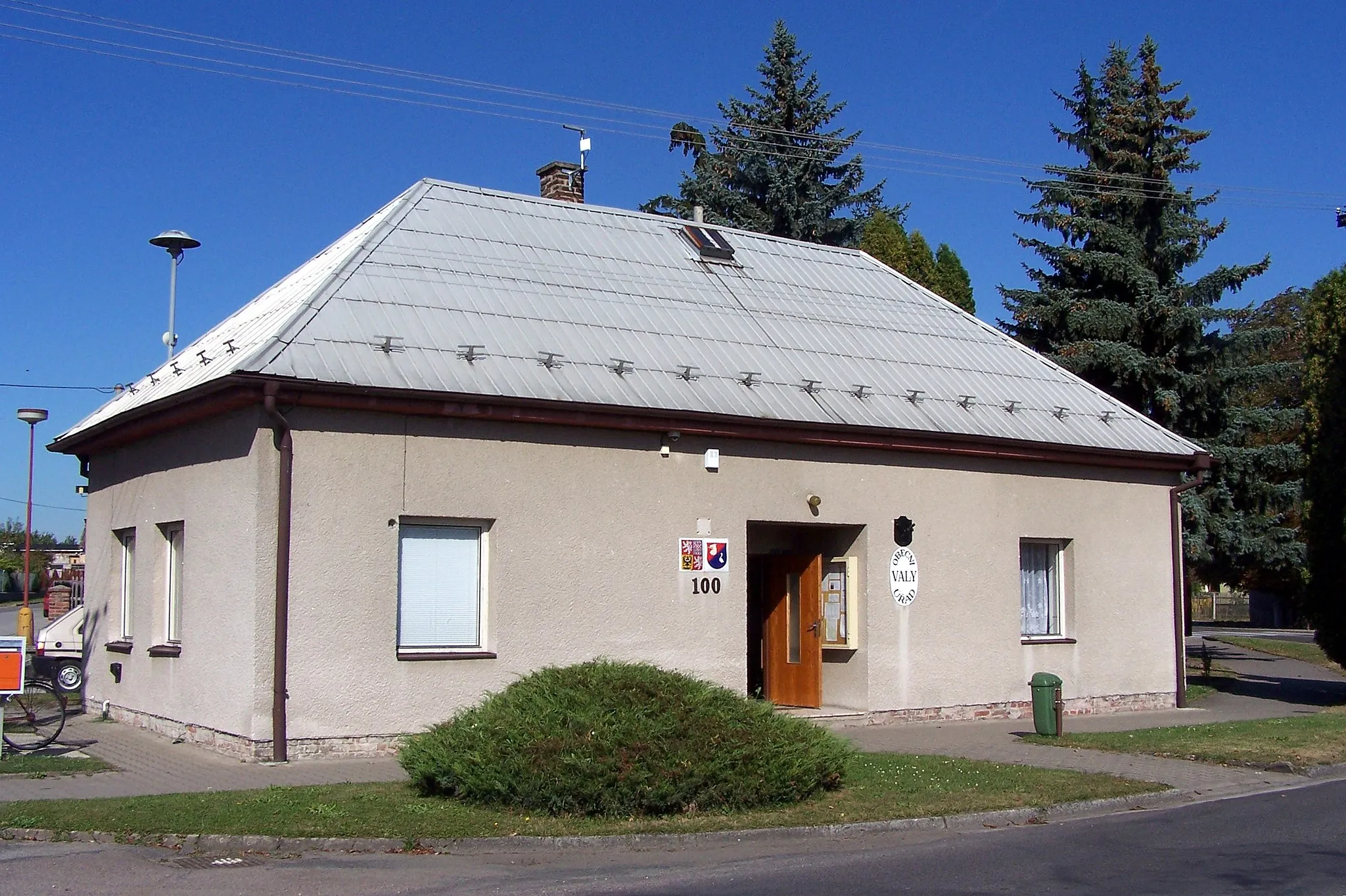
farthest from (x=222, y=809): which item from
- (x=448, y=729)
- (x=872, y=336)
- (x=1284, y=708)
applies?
(x=1284, y=708)

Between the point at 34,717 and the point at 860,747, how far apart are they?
933cm

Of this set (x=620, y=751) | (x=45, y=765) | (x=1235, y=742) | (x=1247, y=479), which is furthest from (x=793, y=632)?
(x=1247, y=479)

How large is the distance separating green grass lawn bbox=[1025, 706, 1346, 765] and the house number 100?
400cm

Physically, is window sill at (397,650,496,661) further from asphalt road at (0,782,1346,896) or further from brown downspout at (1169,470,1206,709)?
brown downspout at (1169,470,1206,709)

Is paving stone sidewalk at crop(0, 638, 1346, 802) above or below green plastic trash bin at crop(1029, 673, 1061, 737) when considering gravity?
below

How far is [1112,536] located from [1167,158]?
37.6ft

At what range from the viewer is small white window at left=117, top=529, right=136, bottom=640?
55.1ft

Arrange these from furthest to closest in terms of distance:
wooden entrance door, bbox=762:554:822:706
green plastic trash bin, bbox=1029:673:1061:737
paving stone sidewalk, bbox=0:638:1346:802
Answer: wooden entrance door, bbox=762:554:822:706 < green plastic trash bin, bbox=1029:673:1061:737 < paving stone sidewalk, bbox=0:638:1346:802

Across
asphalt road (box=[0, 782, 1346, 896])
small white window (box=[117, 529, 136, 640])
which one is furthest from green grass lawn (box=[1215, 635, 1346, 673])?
small white window (box=[117, 529, 136, 640])

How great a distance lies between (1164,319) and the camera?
27.1 m

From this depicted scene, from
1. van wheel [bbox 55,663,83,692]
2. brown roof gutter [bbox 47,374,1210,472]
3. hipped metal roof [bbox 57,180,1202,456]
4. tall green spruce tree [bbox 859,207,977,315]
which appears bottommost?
van wheel [bbox 55,663,83,692]

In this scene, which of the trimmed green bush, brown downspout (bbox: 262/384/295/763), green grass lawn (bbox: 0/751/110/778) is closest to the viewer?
the trimmed green bush

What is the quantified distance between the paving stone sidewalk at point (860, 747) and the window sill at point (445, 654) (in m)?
1.08

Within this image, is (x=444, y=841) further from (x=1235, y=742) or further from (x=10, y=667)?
(x=1235, y=742)
